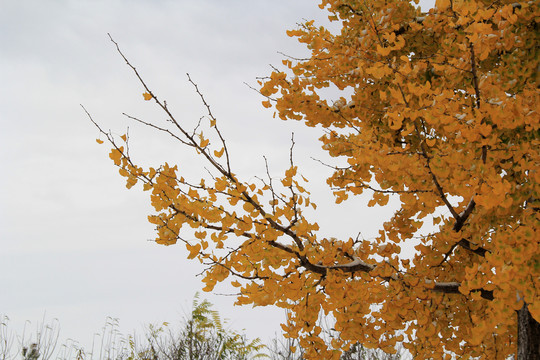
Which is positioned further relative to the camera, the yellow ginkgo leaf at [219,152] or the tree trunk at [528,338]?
the tree trunk at [528,338]

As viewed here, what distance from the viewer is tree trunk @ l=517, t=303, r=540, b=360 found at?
3.78m

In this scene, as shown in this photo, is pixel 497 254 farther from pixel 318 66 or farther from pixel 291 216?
pixel 318 66

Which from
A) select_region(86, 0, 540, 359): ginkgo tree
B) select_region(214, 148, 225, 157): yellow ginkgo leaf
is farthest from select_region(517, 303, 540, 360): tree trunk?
select_region(214, 148, 225, 157): yellow ginkgo leaf

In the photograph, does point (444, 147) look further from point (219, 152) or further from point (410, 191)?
point (219, 152)

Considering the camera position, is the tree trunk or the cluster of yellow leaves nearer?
the cluster of yellow leaves

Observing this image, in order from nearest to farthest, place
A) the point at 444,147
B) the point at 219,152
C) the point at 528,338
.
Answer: the point at 219,152 → the point at 444,147 → the point at 528,338

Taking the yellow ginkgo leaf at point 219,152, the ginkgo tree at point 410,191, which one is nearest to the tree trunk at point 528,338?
the ginkgo tree at point 410,191

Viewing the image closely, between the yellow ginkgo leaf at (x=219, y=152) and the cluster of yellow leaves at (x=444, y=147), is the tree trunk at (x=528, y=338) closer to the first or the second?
the cluster of yellow leaves at (x=444, y=147)

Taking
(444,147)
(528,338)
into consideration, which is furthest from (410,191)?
(528,338)

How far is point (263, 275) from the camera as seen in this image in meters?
2.89

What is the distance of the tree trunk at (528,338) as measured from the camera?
3.78 m

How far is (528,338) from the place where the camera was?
380 centimetres

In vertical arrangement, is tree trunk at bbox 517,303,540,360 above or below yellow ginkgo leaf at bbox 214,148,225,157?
below

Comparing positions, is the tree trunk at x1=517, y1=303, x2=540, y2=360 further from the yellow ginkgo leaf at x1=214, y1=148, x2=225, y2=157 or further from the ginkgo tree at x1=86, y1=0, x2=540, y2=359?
the yellow ginkgo leaf at x1=214, y1=148, x2=225, y2=157
